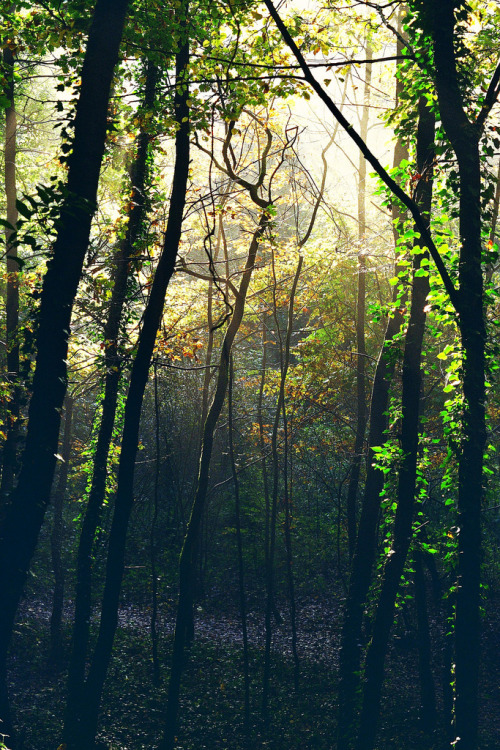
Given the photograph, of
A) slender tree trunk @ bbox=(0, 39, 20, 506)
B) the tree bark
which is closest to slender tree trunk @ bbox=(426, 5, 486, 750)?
the tree bark

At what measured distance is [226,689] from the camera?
1164 cm

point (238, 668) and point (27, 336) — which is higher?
point (27, 336)

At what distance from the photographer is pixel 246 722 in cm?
1004

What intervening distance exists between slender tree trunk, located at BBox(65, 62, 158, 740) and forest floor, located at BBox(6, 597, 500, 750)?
1.28 m

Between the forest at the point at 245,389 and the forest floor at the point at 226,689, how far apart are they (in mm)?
69

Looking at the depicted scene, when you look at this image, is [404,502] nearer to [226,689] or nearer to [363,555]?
[363,555]

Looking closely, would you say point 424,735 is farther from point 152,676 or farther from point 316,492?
point 316,492

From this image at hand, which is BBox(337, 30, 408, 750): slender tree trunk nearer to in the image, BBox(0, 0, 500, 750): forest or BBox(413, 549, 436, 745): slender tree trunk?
BBox(0, 0, 500, 750): forest

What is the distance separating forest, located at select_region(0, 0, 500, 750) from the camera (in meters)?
5.50

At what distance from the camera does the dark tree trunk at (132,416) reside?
24.9 ft

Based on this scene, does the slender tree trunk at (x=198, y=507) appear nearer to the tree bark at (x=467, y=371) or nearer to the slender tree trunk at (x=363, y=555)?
the slender tree trunk at (x=363, y=555)

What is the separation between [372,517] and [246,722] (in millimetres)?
3964

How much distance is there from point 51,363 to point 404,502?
15.4ft

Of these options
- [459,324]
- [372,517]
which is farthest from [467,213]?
[372,517]
